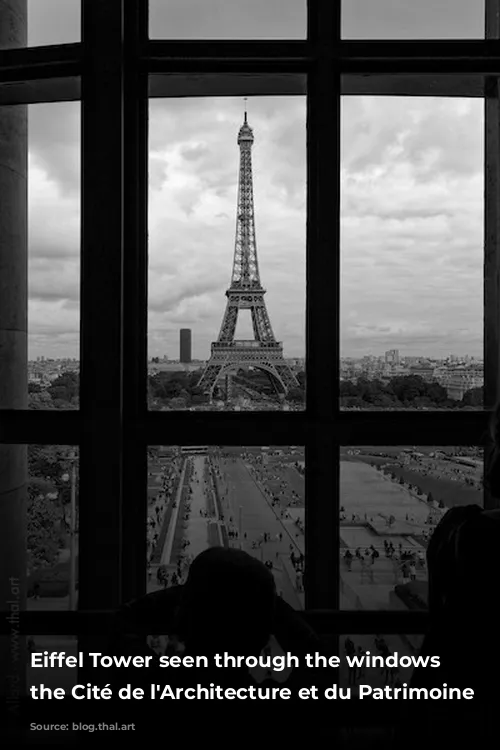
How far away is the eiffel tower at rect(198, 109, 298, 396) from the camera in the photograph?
76.4 inches

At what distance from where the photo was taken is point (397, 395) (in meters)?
1.97

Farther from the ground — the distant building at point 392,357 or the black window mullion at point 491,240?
the black window mullion at point 491,240

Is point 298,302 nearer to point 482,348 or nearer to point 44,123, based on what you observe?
point 482,348

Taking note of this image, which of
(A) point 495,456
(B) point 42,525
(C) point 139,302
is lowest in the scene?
(B) point 42,525

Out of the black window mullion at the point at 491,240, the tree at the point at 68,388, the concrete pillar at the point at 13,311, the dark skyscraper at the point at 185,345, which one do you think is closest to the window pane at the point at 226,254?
the dark skyscraper at the point at 185,345

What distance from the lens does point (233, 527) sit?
1976 millimetres

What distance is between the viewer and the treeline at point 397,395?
195 cm

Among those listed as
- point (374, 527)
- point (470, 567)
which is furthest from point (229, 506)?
point (470, 567)

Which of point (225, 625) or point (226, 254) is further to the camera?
point (226, 254)

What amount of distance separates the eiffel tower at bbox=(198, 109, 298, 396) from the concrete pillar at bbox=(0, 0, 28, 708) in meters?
0.79

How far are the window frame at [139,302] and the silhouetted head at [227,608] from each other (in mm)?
933

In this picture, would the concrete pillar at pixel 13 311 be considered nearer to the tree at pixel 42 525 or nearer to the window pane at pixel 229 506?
the tree at pixel 42 525

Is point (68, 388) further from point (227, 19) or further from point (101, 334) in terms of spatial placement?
point (227, 19)

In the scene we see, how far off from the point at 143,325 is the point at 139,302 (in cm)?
9
